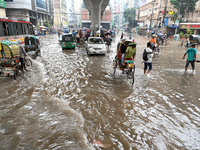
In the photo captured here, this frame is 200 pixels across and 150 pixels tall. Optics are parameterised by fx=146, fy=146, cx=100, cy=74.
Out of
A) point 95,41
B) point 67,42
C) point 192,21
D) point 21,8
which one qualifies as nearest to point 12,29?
point 67,42

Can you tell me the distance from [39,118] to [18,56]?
4.49m

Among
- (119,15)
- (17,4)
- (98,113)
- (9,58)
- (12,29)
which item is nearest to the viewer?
(98,113)

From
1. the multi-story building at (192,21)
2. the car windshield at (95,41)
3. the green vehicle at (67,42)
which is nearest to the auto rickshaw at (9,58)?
the car windshield at (95,41)

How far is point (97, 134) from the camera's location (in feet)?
11.3

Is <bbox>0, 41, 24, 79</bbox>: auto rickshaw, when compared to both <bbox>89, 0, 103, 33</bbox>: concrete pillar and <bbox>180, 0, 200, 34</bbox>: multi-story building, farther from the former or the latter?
<bbox>180, 0, 200, 34</bbox>: multi-story building

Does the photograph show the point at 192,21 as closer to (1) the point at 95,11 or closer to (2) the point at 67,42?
(1) the point at 95,11

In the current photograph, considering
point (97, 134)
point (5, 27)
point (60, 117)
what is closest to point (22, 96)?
point (60, 117)

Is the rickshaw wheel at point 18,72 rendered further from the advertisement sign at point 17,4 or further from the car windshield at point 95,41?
the advertisement sign at point 17,4

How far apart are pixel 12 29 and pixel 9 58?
359 inches

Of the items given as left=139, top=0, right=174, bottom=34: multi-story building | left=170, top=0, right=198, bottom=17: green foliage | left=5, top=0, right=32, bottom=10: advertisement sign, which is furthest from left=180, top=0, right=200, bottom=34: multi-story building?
left=5, top=0, right=32, bottom=10: advertisement sign

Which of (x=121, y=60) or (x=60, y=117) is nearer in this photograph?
(x=60, y=117)

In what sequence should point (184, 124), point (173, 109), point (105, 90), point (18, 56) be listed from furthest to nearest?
point (18, 56) < point (105, 90) < point (173, 109) < point (184, 124)

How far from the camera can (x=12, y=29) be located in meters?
13.9

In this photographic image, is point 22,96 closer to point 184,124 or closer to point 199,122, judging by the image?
A: point 184,124
